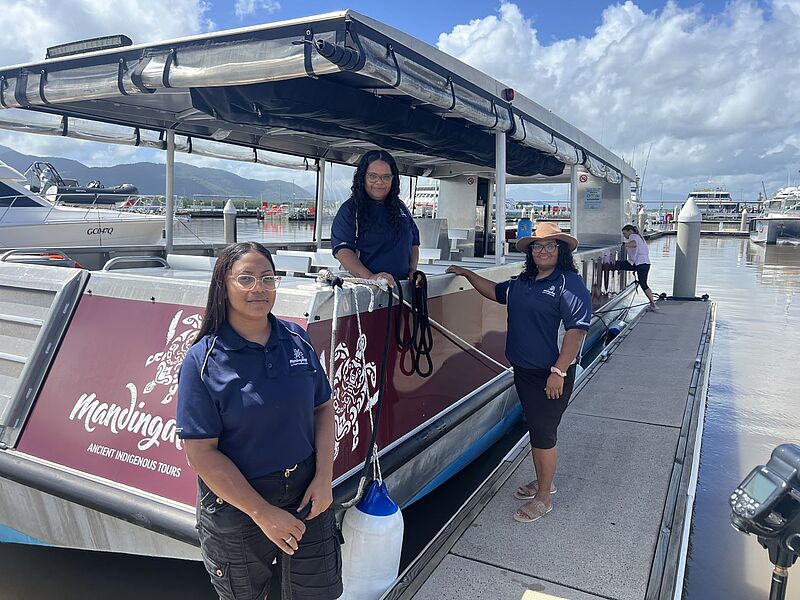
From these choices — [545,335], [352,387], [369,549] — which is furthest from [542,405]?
[369,549]

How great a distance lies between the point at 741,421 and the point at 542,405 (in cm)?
377

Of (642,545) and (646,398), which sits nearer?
(642,545)

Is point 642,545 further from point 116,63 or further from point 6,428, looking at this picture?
point 116,63

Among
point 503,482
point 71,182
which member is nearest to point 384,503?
point 503,482

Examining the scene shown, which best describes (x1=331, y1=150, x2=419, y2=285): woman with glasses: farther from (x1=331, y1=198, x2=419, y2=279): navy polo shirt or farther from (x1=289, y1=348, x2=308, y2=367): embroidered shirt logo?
(x1=289, y1=348, x2=308, y2=367): embroidered shirt logo

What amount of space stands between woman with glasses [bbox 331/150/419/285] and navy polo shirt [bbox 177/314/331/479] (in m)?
1.27

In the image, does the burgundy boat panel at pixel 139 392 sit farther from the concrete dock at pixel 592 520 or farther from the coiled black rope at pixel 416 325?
the concrete dock at pixel 592 520

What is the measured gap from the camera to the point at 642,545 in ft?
9.86

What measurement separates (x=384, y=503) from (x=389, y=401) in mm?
714

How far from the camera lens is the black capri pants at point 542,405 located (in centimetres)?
318

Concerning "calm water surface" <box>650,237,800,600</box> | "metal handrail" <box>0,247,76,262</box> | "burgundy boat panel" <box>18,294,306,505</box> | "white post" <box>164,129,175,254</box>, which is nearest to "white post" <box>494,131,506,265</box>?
"calm water surface" <box>650,237,800,600</box>

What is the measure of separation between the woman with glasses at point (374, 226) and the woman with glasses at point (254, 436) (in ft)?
4.02

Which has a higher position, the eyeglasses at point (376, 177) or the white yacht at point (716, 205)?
the white yacht at point (716, 205)

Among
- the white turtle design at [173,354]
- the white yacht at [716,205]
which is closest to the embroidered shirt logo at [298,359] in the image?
the white turtle design at [173,354]
